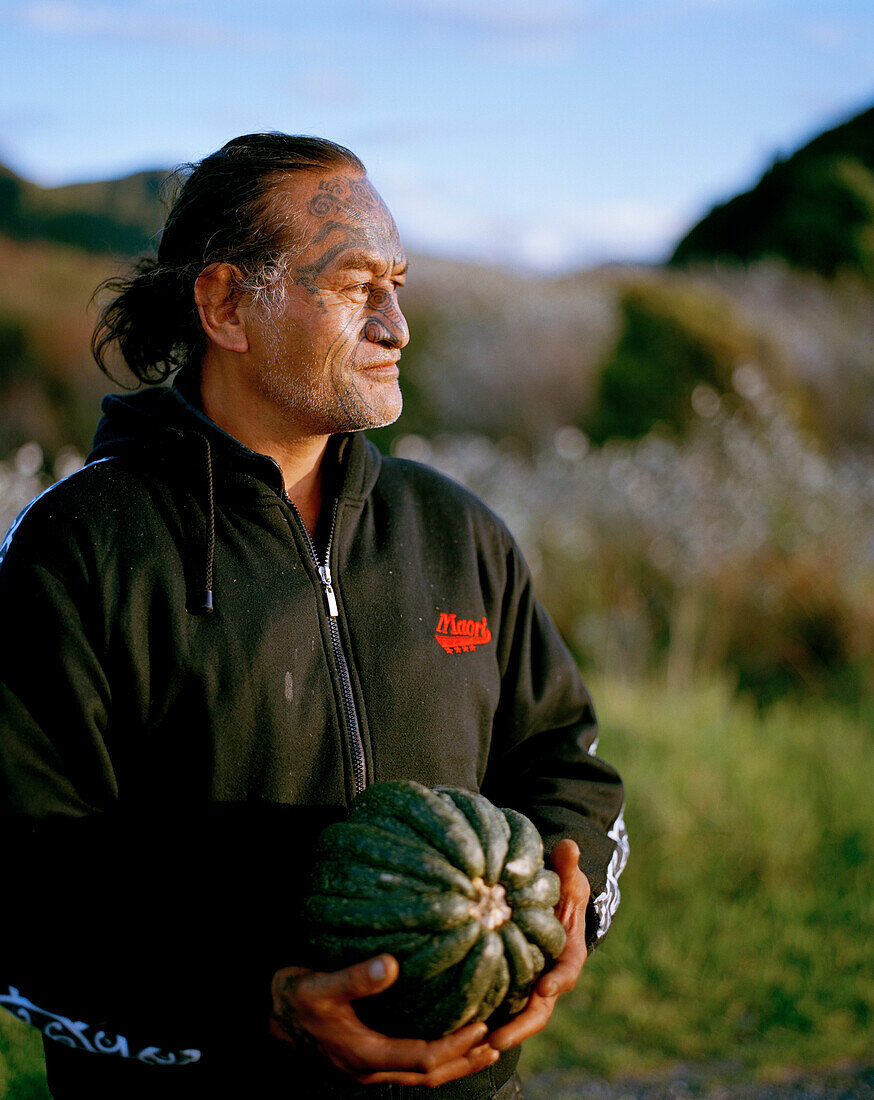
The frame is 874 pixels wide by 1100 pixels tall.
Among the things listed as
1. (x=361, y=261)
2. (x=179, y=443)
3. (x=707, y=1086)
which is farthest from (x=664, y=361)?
(x=179, y=443)

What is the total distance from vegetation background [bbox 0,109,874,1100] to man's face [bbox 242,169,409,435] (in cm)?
90

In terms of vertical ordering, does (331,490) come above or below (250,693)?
above

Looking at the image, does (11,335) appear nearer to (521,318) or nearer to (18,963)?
(521,318)

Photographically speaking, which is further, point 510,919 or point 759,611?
point 759,611

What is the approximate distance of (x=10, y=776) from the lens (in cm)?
193

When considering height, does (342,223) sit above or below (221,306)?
above

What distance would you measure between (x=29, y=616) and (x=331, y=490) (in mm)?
778

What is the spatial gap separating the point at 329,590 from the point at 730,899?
3593 mm

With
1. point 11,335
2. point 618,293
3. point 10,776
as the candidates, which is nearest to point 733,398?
point 618,293

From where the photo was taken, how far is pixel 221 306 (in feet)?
8.14

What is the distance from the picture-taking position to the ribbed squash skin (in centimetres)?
189

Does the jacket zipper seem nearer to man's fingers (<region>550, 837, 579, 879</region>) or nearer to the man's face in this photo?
the man's face

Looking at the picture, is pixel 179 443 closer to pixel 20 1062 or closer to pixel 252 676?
pixel 252 676

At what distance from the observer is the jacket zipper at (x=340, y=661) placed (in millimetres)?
2250
